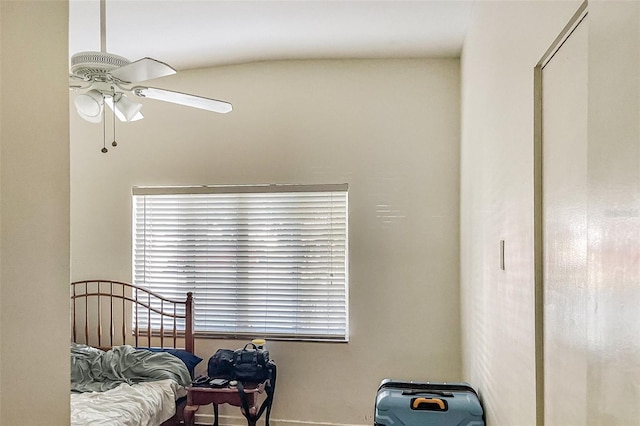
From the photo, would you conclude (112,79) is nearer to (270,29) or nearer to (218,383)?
(270,29)

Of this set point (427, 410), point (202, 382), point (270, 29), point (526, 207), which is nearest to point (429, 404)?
point (427, 410)

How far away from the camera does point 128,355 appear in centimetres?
335

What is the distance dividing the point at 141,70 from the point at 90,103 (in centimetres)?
48

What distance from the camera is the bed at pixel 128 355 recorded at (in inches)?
112

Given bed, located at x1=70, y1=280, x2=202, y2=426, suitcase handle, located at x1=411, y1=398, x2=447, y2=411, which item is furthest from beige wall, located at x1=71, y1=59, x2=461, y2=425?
suitcase handle, located at x1=411, y1=398, x2=447, y2=411

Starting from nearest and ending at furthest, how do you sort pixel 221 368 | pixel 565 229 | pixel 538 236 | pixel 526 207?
1. pixel 565 229
2. pixel 538 236
3. pixel 526 207
4. pixel 221 368

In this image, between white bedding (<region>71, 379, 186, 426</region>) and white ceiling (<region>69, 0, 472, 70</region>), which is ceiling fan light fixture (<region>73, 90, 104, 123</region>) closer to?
white ceiling (<region>69, 0, 472, 70</region>)

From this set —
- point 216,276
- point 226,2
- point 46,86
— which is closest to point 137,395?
point 216,276

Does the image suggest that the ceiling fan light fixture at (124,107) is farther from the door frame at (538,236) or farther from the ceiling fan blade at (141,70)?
the door frame at (538,236)

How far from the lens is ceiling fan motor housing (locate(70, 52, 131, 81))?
2010 mm

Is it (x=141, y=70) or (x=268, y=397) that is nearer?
(x=141, y=70)

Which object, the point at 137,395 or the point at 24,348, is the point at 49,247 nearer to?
the point at 24,348

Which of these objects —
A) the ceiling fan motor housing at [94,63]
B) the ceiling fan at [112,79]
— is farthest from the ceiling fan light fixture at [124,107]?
the ceiling fan motor housing at [94,63]

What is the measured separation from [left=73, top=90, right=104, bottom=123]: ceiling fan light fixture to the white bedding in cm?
Result: 156
